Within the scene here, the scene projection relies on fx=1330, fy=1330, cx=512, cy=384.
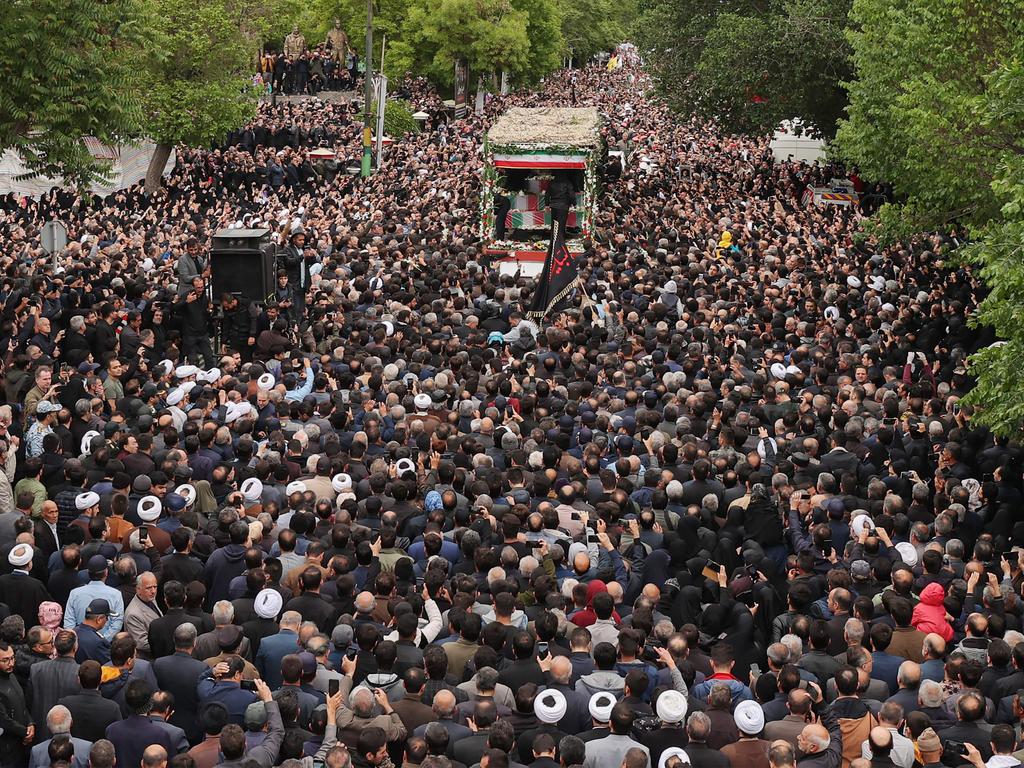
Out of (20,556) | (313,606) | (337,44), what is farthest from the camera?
(337,44)

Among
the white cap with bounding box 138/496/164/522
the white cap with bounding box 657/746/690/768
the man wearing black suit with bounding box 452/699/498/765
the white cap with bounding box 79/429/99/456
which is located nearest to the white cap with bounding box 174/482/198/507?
the white cap with bounding box 138/496/164/522

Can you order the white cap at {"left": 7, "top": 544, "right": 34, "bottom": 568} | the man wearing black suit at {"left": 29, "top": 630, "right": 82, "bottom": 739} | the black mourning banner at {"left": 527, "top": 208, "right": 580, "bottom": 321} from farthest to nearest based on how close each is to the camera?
the black mourning banner at {"left": 527, "top": 208, "right": 580, "bottom": 321} < the white cap at {"left": 7, "top": 544, "right": 34, "bottom": 568} < the man wearing black suit at {"left": 29, "top": 630, "right": 82, "bottom": 739}

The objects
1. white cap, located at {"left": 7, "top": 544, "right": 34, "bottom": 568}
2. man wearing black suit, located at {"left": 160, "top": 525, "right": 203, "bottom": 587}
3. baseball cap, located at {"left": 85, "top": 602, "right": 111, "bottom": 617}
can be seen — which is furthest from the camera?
man wearing black suit, located at {"left": 160, "top": 525, "right": 203, "bottom": 587}

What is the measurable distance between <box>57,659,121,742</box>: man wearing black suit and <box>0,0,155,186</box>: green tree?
36.6 feet

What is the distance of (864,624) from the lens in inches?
352

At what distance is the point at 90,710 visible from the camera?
7.68m

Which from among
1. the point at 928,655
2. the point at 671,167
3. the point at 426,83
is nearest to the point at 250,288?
the point at 928,655

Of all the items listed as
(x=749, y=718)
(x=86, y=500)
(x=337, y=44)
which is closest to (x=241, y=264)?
(x=86, y=500)

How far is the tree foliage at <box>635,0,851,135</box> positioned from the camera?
31453mm

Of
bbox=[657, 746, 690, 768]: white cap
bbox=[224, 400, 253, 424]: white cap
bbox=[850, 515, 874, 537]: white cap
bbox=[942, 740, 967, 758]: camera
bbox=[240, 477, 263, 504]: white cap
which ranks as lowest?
bbox=[224, 400, 253, 424]: white cap

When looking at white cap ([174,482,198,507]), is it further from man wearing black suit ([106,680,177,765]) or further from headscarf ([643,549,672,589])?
headscarf ([643,549,672,589])

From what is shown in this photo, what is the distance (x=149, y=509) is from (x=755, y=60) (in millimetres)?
25471

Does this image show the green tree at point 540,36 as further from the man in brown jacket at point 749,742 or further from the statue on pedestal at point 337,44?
the man in brown jacket at point 749,742

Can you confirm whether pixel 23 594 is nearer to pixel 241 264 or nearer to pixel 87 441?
pixel 87 441
